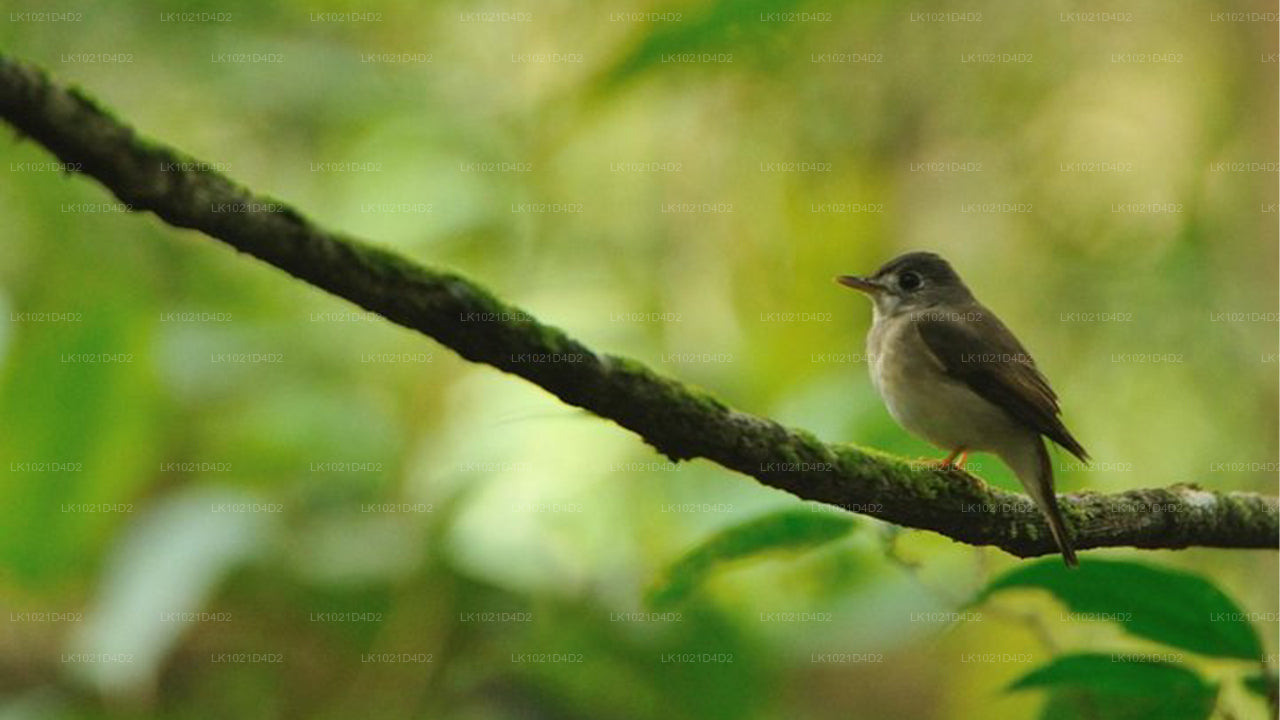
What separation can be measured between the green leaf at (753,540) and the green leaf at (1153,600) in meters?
0.28

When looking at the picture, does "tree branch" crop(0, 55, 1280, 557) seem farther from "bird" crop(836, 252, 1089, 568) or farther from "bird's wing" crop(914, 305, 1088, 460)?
"bird's wing" crop(914, 305, 1088, 460)

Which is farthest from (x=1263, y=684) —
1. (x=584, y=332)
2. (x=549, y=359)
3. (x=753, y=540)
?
(x=584, y=332)

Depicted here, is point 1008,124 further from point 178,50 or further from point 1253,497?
point 1253,497

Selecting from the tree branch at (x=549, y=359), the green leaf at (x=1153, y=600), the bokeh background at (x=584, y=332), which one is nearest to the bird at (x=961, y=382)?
the bokeh background at (x=584, y=332)

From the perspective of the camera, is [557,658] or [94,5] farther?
[94,5]

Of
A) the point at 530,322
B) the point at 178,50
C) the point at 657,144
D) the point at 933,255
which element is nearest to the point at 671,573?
the point at 530,322

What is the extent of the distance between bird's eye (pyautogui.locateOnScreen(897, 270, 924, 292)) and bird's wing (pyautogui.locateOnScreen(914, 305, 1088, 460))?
10.0 inches

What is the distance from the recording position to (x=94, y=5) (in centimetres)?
534

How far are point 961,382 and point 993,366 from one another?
0.32 feet

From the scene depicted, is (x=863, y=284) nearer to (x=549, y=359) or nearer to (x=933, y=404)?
(x=933, y=404)

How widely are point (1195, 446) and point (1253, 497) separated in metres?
3.49

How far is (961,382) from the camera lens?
3836 mm

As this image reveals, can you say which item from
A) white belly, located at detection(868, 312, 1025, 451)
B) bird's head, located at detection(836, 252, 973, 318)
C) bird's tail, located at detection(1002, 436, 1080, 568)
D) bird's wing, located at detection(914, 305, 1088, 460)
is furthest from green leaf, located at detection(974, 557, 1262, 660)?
bird's head, located at detection(836, 252, 973, 318)

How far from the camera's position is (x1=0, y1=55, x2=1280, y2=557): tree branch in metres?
1.35
